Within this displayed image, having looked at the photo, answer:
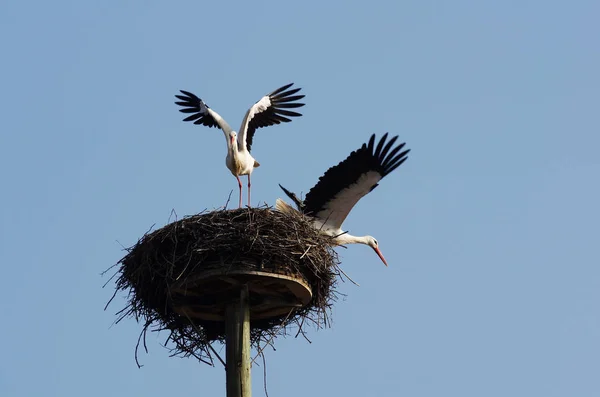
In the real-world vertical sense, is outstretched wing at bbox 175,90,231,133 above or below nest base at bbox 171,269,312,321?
above

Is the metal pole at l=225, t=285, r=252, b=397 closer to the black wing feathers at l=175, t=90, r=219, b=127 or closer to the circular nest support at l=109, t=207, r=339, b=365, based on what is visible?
the circular nest support at l=109, t=207, r=339, b=365

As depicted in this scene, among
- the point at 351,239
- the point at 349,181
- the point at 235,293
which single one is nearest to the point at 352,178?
the point at 349,181

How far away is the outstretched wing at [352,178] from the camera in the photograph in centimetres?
1155

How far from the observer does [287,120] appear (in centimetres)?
1257

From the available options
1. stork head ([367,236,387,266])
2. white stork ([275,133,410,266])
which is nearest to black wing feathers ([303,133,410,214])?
white stork ([275,133,410,266])

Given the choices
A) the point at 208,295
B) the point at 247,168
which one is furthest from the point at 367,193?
the point at 208,295

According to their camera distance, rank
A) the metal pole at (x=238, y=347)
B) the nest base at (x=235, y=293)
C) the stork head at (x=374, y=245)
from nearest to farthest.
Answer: the metal pole at (x=238, y=347) → the nest base at (x=235, y=293) → the stork head at (x=374, y=245)

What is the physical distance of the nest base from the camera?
8.50m

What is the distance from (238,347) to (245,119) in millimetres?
4024

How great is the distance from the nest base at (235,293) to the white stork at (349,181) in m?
2.46

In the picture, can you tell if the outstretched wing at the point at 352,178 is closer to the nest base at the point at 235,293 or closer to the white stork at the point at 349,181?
the white stork at the point at 349,181

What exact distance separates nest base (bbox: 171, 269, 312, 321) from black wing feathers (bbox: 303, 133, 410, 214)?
2.66 metres

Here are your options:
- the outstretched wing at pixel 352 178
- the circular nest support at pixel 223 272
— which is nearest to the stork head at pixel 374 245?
the outstretched wing at pixel 352 178

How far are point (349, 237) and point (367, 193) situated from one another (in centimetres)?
111
